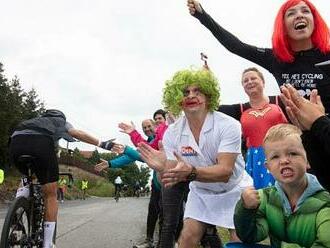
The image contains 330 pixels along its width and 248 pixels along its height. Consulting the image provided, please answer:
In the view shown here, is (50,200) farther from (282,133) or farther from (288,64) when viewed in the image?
(282,133)

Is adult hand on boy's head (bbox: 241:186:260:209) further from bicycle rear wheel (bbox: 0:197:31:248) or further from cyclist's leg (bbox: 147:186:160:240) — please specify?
cyclist's leg (bbox: 147:186:160:240)

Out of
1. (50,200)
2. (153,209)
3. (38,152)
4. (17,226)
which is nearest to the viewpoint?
(17,226)

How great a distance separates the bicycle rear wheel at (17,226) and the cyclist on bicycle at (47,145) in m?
0.22

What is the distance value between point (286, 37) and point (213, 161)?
3.44 feet

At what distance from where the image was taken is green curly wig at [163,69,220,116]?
14.6 ft

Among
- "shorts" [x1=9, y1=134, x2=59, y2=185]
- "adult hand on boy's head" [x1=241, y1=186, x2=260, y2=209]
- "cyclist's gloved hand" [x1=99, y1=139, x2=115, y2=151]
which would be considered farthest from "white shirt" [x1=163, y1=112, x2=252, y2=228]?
"shorts" [x1=9, y1=134, x2=59, y2=185]

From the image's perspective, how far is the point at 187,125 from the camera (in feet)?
14.4

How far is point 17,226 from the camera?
202 inches

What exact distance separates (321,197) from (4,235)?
9.51 feet

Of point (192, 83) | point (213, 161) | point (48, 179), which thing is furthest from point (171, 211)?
point (48, 179)

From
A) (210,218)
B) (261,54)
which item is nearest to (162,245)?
(210,218)

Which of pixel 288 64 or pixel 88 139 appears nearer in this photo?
pixel 288 64

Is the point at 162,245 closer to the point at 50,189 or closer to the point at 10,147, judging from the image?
the point at 50,189

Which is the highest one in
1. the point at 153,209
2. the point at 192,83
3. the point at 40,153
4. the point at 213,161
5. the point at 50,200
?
the point at 192,83
